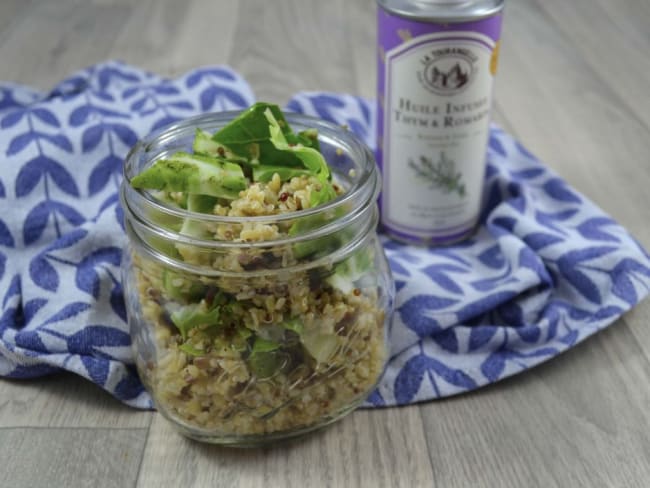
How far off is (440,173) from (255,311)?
0.35 m

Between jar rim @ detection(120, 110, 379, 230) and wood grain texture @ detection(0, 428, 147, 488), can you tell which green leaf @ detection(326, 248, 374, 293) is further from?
wood grain texture @ detection(0, 428, 147, 488)

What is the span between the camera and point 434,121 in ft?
2.62

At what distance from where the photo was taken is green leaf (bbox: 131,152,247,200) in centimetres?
56

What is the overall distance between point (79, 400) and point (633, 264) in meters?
0.53

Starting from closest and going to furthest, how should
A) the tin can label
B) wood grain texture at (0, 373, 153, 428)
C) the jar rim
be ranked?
the jar rim, wood grain texture at (0, 373, 153, 428), the tin can label

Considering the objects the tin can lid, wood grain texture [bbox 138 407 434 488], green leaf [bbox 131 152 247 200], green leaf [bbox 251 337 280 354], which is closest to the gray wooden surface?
wood grain texture [bbox 138 407 434 488]

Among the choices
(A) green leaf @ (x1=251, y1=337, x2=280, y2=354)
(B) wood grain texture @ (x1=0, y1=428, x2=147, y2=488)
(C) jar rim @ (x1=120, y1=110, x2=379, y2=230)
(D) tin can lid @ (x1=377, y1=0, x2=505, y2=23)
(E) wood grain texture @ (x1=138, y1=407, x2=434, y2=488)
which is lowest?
(B) wood grain texture @ (x1=0, y1=428, x2=147, y2=488)

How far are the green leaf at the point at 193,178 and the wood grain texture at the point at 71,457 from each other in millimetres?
208

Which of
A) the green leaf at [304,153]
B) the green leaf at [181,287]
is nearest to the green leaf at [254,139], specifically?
the green leaf at [304,153]

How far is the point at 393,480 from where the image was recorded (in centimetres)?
58

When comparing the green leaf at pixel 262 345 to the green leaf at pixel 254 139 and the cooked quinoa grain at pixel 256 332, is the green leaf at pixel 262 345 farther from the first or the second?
A: the green leaf at pixel 254 139

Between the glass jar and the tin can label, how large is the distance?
182 mm

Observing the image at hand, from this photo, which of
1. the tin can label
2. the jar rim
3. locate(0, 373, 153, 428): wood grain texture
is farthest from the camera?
the tin can label

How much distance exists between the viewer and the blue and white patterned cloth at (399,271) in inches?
26.5
